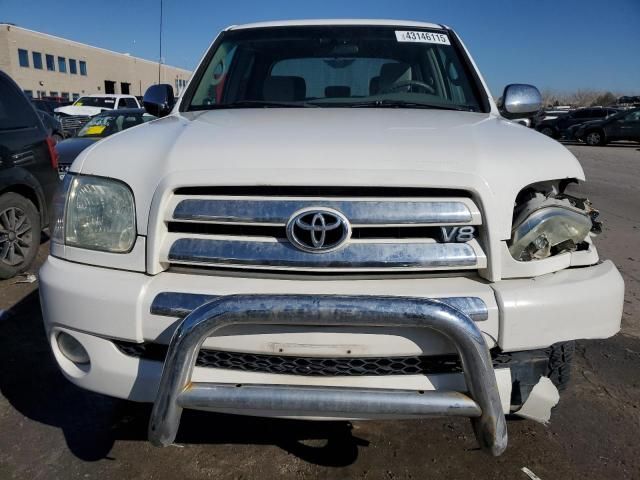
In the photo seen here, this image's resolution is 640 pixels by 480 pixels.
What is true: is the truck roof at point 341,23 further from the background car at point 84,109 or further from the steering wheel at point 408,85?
the background car at point 84,109

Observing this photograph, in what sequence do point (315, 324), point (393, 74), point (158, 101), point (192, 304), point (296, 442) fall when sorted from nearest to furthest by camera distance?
point (315, 324), point (192, 304), point (296, 442), point (393, 74), point (158, 101)

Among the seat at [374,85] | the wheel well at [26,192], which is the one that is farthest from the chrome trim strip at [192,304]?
the wheel well at [26,192]

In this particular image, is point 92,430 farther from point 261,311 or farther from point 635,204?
point 635,204

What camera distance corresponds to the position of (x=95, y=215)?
77.9 inches

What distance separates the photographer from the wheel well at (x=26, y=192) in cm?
477

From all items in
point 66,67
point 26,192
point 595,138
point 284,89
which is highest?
point 284,89

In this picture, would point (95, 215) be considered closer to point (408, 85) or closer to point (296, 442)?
point (296, 442)

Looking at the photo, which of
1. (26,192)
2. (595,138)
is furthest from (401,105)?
(595,138)

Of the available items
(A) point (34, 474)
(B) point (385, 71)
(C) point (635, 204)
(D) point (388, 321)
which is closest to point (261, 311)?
(D) point (388, 321)

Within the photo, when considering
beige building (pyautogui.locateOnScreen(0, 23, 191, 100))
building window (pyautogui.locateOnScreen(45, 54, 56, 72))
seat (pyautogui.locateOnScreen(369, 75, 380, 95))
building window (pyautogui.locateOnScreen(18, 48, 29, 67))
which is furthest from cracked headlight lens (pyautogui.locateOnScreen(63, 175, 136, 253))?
building window (pyautogui.locateOnScreen(45, 54, 56, 72))

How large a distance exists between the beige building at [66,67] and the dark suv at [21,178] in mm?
34678

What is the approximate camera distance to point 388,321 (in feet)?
5.25

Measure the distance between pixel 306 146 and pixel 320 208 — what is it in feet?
0.90

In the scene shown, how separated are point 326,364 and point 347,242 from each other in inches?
17.1
